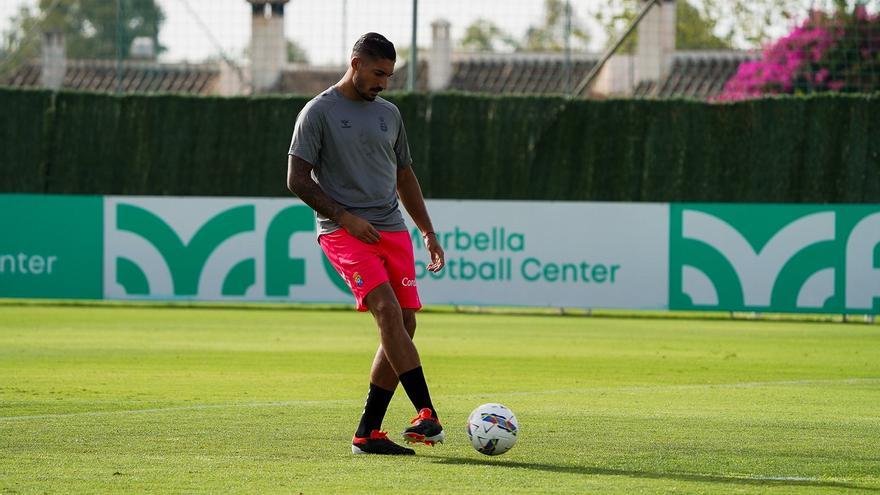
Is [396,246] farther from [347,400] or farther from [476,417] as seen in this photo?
[347,400]

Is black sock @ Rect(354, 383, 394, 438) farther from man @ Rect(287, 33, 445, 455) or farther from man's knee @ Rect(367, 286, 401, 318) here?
man's knee @ Rect(367, 286, 401, 318)

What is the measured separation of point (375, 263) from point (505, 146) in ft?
53.3

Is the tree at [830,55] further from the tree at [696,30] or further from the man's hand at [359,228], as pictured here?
the tree at [696,30]

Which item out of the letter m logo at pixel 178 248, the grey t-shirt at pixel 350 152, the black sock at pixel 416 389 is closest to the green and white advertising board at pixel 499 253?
the letter m logo at pixel 178 248

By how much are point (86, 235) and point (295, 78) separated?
7.14 meters

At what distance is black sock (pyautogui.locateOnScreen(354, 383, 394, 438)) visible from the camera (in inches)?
298

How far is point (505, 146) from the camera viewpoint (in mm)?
23750

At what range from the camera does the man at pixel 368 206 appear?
7.54 metres

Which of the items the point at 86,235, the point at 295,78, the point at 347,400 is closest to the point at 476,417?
the point at 347,400

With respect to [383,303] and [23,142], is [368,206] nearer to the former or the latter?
[383,303]

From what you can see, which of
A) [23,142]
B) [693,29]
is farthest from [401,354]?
[693,29]

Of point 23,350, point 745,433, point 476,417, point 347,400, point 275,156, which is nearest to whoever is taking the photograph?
point 476,417

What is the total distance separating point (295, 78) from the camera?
28.1 meters

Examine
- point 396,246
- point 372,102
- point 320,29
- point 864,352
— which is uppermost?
point 320,29
